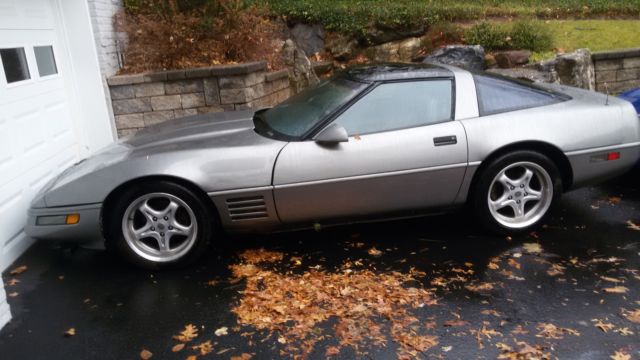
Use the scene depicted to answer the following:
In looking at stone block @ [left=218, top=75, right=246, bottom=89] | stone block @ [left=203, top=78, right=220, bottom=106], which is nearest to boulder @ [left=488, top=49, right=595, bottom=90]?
stone block @ [left=218, top=75, right=246, bottom=89]

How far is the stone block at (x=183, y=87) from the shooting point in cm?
671

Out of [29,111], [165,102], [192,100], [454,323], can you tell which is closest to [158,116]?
[165,102]

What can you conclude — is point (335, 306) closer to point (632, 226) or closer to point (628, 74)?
point (632, 226)

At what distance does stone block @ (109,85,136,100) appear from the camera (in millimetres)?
6680

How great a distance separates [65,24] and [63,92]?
3.03 ft

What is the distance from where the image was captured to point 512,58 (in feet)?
29.5

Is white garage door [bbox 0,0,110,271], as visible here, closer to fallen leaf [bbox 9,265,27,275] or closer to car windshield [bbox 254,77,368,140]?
fallen leaf [bbox 9,265,27,275]

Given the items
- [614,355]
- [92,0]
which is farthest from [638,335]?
[92,0]

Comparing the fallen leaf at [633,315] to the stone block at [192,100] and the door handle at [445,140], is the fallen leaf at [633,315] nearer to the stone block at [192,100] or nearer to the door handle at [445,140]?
the door handle at [445,140]

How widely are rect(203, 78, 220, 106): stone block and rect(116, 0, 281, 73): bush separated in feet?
1.66

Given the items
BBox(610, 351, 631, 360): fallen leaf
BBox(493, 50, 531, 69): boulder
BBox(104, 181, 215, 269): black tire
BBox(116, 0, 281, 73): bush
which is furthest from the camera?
BBox(493, 50, 531, 69): boulder

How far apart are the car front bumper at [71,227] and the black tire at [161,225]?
0.08 metres

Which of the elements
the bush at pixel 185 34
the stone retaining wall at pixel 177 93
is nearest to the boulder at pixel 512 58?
the bush at pixel 185 34

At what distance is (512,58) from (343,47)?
314 centimetres
